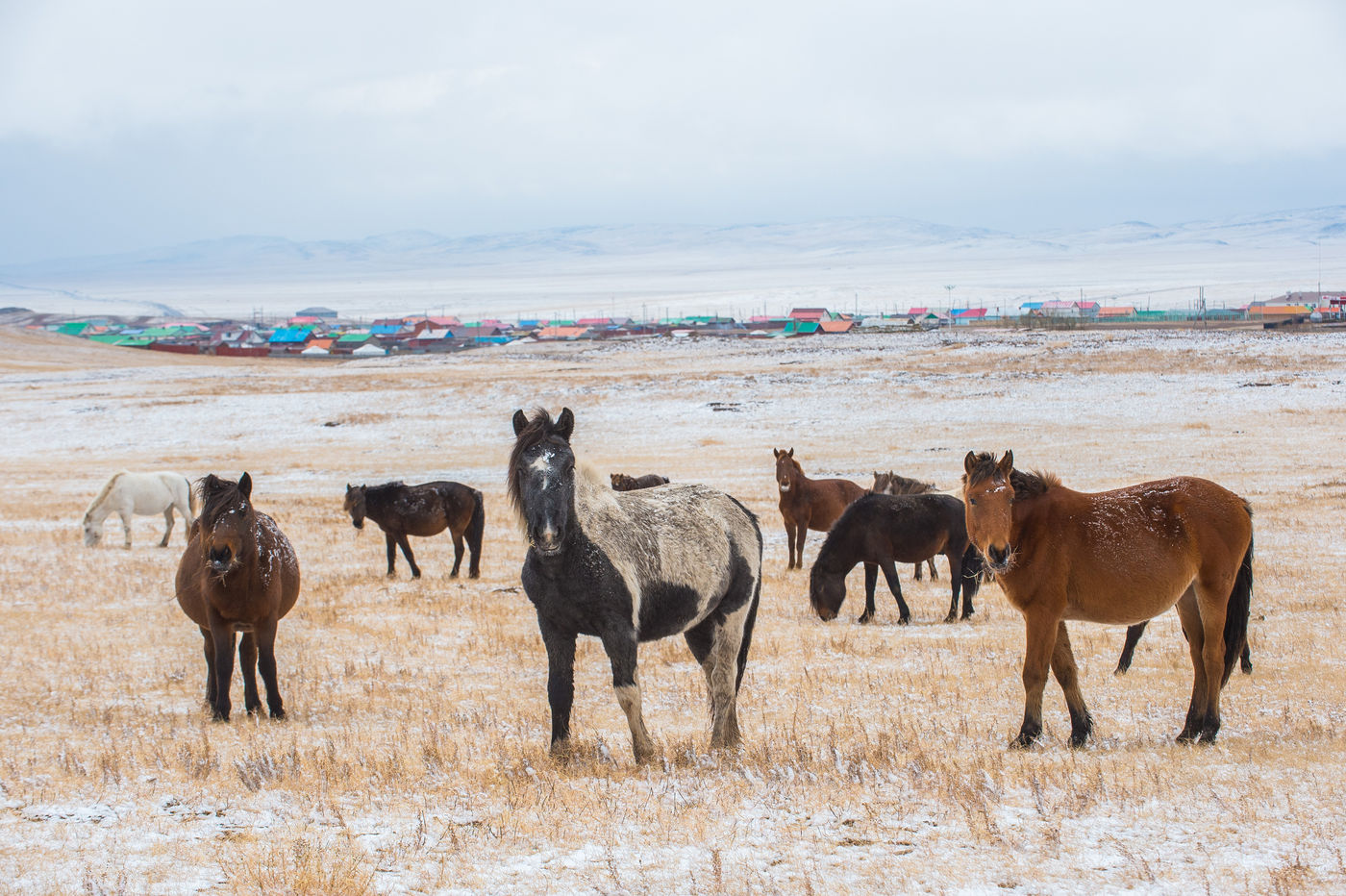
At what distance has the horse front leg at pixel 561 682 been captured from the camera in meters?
7.38

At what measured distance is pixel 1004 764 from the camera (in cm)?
715

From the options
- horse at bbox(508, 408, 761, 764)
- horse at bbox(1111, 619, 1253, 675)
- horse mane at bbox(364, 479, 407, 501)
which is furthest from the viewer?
horse mane at bbox(364, 479, 407, 501)

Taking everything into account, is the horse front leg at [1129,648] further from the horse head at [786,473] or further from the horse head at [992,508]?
the horse head at [786,473]

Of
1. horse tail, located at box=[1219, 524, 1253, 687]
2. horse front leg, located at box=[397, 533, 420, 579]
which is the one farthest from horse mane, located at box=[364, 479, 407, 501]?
horse tail, located at box=[1219, 524, 1253, 687]

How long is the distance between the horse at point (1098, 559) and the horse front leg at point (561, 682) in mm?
2964

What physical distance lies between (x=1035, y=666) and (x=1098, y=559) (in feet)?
2.88

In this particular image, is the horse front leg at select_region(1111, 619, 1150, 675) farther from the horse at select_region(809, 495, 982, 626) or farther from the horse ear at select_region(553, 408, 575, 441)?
the horse ear at select_region(553, 408, 575, 441)

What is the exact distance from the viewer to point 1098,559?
25.0ft

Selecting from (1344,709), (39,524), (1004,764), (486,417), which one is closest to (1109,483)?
(1344,709)

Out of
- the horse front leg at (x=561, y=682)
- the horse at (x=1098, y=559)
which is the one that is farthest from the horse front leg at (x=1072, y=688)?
the horse front leg at (x=561, y=682)

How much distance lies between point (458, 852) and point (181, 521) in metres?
25.6

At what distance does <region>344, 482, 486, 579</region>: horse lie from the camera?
58.5 feet

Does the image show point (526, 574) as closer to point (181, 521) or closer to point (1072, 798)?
point (1072, 798)

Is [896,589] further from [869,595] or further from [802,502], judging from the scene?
[802,502]
